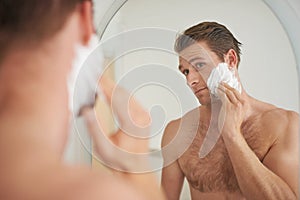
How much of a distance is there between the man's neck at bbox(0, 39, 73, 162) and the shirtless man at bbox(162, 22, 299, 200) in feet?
2.20

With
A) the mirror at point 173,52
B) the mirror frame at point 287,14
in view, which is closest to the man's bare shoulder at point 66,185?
the mirror at point 173,52

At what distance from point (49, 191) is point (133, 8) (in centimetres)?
84

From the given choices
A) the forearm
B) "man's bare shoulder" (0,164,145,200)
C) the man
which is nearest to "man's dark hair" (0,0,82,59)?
the man

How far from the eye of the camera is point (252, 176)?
48.2 inches

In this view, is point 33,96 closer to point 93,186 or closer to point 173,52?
point 93,186

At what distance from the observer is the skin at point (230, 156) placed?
4.02 feet

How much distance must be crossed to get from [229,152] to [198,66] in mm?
205

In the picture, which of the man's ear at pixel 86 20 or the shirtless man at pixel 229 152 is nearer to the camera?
the man's ear at pixel 86 20

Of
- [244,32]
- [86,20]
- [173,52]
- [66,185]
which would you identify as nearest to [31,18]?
[86,20]

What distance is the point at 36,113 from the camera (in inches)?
21.5

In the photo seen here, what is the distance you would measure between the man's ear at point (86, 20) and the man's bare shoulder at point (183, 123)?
0.62 m

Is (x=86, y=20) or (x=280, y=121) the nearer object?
→ (x=86, y=20)

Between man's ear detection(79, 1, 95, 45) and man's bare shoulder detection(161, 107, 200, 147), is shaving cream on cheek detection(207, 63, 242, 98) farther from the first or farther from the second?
man's ear detection(79, 1, 95, 45)

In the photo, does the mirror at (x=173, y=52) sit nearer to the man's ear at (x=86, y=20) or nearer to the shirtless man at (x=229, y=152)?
the shirtless man at (x=229, y=152)
